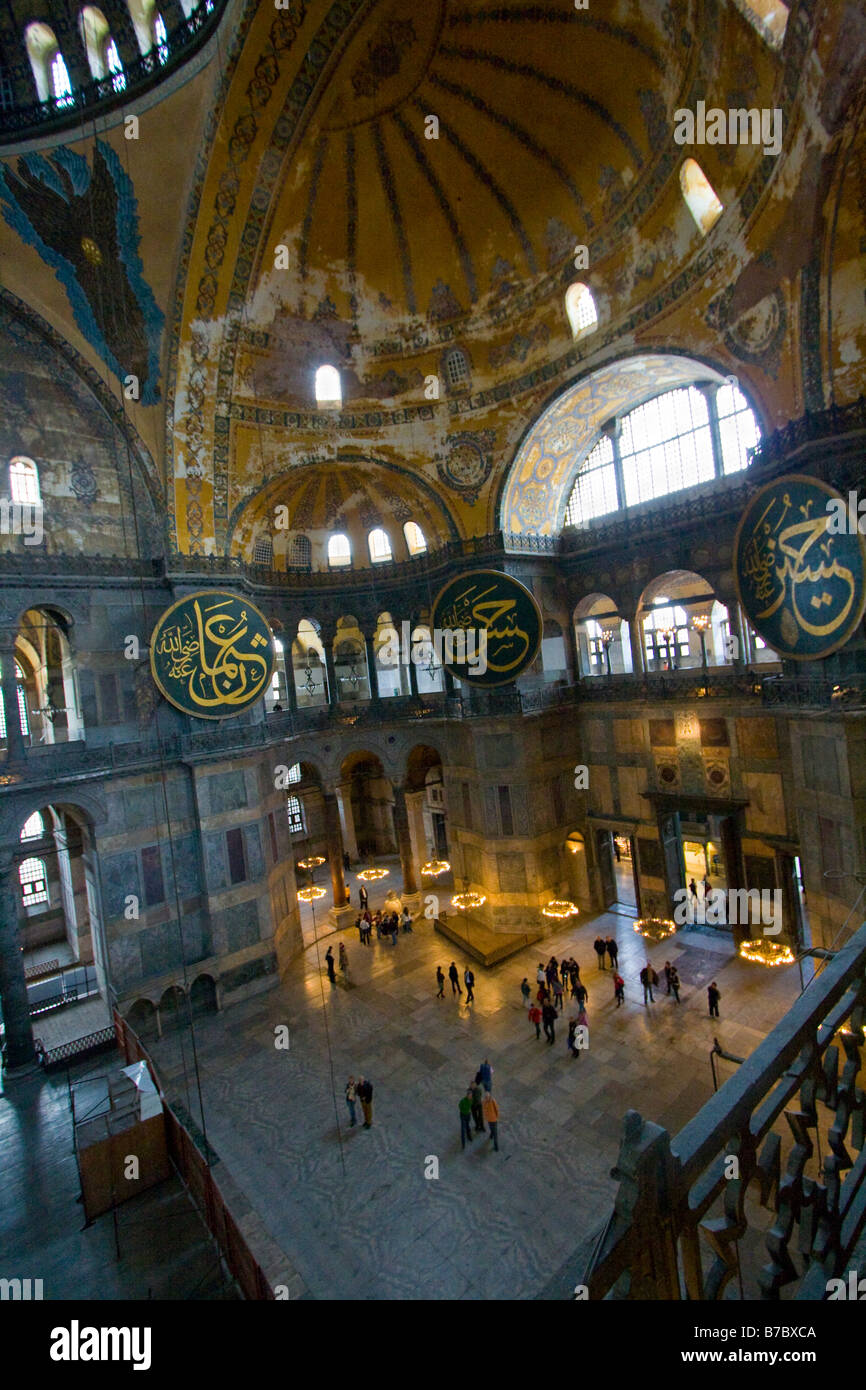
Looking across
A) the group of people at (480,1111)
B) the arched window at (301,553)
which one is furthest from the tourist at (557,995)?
the arched window at (301,553)

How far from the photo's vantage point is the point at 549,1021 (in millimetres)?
11375

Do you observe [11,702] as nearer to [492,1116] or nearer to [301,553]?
[301,553]

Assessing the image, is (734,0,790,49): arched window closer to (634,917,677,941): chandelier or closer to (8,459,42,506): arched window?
(634,917,677,941): chandelier

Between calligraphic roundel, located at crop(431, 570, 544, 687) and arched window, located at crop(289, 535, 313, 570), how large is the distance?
519 centimetres

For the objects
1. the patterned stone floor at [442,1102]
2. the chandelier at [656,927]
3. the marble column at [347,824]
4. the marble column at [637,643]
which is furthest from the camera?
the marble column at [347,824]

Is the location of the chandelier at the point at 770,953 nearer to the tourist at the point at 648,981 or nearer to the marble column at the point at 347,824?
the tourist at the point at 648,981

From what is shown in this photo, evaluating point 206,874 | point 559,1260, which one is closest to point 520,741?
point 206,874

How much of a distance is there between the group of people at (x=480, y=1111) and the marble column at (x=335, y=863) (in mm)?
7817

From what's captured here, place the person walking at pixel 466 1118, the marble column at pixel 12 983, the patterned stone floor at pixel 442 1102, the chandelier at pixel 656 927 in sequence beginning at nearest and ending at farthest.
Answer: the patterned stone floor at pixel 442 1102, the person walking at pixel 466 1118, the chandelier at pixel 656 927, the marble column at pixel 12 983

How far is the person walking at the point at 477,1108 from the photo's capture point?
9.38 metres

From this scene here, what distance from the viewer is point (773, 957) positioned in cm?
835

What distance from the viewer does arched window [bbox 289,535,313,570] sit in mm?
17594

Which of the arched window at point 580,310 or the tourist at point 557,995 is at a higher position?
the arched window at point 580,310

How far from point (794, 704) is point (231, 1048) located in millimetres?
11782
